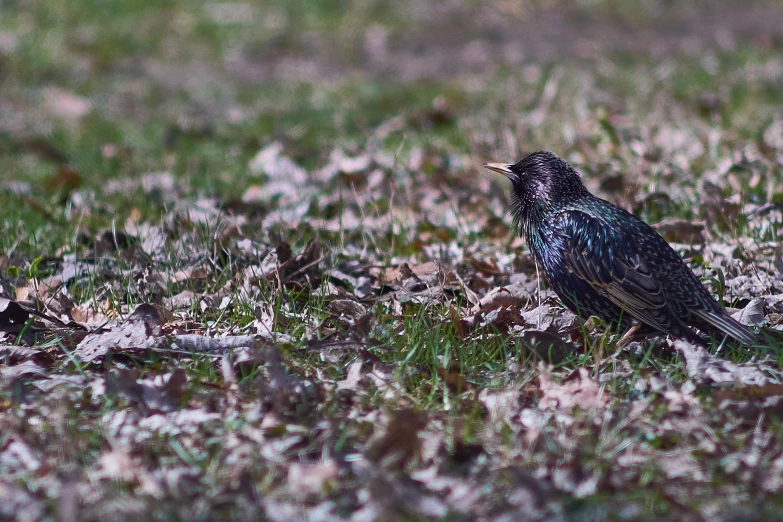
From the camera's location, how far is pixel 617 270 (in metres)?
4.26

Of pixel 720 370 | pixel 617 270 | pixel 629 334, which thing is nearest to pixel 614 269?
pixel 617 270

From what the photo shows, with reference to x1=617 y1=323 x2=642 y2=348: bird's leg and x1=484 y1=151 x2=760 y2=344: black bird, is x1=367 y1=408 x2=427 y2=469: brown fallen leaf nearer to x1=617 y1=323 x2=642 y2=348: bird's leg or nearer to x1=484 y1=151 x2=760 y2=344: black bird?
x1=617 y1=323 x2=642 y2=348: bird's leg

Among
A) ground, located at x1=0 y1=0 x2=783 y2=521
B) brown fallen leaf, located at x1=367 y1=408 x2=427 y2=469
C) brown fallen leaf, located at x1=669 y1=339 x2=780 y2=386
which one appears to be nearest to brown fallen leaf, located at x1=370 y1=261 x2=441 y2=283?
ground, located at x1=0 y1=0 x2=783 y2=521

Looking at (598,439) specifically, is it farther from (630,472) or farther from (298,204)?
(298,204)

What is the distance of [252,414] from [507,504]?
1009mm

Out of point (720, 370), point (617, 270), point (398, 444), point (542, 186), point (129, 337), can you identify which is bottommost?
point (129, 337)

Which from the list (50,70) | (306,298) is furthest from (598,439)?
(50,70)

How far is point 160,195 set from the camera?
22.0 ft

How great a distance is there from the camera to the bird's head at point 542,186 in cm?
467

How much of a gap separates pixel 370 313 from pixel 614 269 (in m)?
1.14

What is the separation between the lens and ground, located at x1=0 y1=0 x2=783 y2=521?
9.47ft

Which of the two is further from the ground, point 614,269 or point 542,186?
point 542,186

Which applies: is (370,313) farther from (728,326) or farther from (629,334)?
(728,326)

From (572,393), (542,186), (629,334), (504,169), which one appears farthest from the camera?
(504,169)
